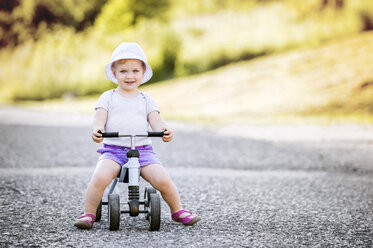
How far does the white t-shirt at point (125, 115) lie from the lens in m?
3.69

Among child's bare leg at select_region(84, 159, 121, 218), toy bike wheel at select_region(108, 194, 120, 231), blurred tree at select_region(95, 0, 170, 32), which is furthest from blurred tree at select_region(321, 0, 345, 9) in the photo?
toy bike wheel at select_region(108, 194, 120, 231)

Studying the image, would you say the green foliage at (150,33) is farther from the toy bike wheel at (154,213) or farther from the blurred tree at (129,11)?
the toy bike wheel at (154,213)

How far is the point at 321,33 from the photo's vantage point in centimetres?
1493

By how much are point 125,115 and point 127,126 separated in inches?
3.3

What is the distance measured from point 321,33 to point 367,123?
4272 mm

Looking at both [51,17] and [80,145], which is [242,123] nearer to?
[80,145]

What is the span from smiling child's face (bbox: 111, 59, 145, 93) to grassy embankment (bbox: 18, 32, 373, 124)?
29.1 ft

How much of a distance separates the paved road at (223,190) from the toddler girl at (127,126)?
9.4 inches

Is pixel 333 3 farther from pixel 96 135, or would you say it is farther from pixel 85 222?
pixel 85 222

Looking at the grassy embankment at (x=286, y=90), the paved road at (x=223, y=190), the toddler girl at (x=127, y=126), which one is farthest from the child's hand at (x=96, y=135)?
the grassy embankment at (x=286, y=90)

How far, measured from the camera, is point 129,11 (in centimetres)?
1766

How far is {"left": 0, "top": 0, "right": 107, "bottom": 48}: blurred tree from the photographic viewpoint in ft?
62.0

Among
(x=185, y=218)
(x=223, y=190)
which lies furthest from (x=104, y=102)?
(x=223, y=190)

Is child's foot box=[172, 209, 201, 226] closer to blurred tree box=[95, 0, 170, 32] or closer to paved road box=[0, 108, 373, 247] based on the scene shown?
paved road box=[0, 108, 373, 247]
